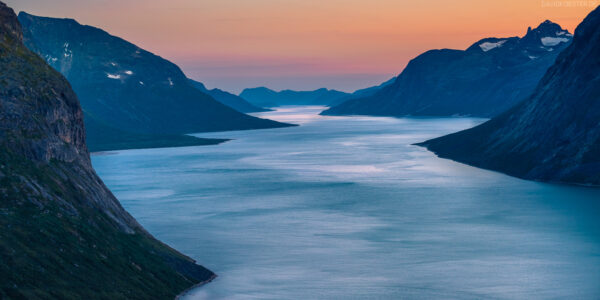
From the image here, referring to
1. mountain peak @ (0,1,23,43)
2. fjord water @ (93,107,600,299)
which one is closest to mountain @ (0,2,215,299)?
mountain peak @ (0,1,23,43)

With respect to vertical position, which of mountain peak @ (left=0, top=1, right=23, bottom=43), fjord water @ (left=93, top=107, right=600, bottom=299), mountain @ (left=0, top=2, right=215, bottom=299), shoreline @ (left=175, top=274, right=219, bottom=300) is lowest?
shoreline @ (left=175, top=274, right=219, bottom=300)

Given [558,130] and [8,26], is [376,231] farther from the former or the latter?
[558,130]

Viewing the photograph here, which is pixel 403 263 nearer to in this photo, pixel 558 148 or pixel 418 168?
pixel 558 148

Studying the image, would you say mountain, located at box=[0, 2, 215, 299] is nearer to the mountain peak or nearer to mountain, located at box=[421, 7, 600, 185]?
the mountain peak

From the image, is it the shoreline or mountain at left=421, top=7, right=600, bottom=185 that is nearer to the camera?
the shoreline

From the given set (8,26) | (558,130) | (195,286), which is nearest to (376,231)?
(195,286)

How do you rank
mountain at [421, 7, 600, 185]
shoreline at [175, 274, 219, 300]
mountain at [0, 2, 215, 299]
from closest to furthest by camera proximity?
mountain at [0, 2, 215, 299]
shoreline at [175, 274, 219, 300]
mountain at [421, 7, 600, 185]

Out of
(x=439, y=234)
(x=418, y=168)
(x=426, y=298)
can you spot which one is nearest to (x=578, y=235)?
(x=439, y=234)
